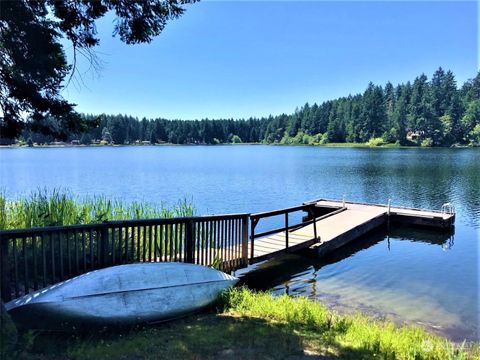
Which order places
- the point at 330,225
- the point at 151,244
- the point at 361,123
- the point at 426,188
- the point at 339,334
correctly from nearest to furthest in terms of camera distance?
the point at 339,334 < the point at 151,244 < the point at 330,225 < the point at 426,188 < the point at 361,123

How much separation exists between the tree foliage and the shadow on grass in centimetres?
404

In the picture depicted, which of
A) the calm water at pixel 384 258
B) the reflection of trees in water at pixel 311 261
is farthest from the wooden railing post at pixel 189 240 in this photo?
the calm water at pixel 384 258

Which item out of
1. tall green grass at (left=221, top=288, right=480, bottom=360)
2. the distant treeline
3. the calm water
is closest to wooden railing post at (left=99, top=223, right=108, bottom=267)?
tall green grass at (left=221, top=288, right=480, bottom=360)

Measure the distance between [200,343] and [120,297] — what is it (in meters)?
1.29

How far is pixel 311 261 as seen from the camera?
1256cm

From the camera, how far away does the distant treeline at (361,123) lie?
96.4m

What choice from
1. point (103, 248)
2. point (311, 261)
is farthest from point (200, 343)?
point (311, 261)

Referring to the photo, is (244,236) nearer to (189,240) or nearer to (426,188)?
(189,240)

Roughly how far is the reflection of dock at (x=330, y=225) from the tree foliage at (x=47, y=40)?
5191 millimetres

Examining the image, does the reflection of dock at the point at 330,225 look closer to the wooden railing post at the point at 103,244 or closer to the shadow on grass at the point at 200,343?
the wooden railing post at the point at 103,244

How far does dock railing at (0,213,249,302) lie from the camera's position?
5.24 metres

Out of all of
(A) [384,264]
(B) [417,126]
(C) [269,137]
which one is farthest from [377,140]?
(A) [384,264]

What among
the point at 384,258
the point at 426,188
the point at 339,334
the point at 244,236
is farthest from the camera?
the point at 426,188

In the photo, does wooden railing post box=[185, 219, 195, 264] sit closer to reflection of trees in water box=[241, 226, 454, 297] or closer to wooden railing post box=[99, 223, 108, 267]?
wooden railing post box=[99, 223, 108, 267]
